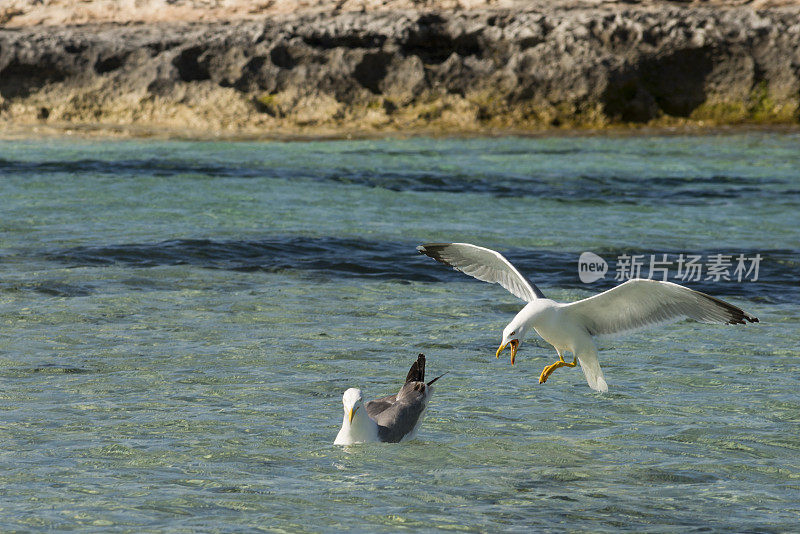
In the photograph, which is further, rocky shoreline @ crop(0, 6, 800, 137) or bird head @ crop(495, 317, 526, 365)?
rocky shoreline @ crop(0, 6, 800, 137)

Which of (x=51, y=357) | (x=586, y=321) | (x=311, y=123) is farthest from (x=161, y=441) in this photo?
(x=311, y=123)

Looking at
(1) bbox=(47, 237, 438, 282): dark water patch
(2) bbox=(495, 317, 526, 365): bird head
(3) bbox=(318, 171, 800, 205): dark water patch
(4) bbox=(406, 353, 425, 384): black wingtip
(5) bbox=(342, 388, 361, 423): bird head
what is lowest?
(3) bbox=(318, 171, 800, 205): dark water patch

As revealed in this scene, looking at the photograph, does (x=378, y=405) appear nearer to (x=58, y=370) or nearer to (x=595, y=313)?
(x=595, y=313)

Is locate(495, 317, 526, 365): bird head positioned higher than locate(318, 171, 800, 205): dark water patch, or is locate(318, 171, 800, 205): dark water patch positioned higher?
locate(495, 317, 526, 365): bird head

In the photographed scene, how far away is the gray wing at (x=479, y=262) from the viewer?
7.74 metres

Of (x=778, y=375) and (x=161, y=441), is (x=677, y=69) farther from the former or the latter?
(x=161, y=441)

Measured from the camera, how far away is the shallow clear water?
18.7ft

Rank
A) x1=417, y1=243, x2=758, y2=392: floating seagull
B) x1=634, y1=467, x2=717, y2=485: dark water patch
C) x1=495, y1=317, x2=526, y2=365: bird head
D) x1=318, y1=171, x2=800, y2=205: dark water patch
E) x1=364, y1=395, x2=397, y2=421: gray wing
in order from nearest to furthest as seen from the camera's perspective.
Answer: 1. x1=634, y1=467, x2=717, y2=485: dark water patch
2. x1=495, y1=317, x2=526, y2=365: bird head
3. x1=417, y1=243, x2=758, y2=392: floating seagull
4. x1=364, y1=395, x2=397, y2=421: gray wing
5. x1=318, y1=171, x2=800, y2=205: dark water patch

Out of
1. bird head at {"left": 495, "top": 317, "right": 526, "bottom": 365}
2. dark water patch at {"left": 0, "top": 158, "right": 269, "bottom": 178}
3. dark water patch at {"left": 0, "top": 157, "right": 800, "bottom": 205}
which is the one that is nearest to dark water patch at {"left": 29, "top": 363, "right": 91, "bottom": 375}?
bird head at {"left": 495, "top": 317, "right": 526, "bottom": 365}

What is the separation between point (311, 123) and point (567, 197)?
34.6 feet

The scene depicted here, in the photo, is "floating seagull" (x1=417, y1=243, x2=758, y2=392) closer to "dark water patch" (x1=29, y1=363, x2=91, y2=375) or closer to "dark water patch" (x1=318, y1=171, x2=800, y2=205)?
"dark water patch" (x1=29, y1=363, x2=91, y2=375)

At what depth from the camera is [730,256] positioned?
42.0 feet

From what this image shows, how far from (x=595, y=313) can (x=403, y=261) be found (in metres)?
5.25

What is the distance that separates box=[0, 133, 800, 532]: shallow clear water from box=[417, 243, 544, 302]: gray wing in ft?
2.41
